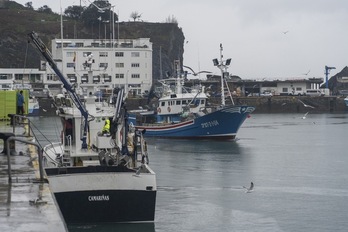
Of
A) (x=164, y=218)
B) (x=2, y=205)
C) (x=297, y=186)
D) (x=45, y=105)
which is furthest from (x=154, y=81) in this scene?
(x=2, y=205)

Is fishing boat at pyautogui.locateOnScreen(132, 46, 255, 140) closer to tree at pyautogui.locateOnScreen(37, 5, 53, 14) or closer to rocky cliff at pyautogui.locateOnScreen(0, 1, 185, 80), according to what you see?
rocky cliff at pyautogui.locateOnScreen(0, 1, 185, 80)

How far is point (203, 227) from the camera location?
68.9 feet

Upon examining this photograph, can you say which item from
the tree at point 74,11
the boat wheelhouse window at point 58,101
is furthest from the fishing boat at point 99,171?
the tree at point 74,11

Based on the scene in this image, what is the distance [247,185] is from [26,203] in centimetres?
1882

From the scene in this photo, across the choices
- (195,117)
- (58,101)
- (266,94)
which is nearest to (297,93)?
(266,94)

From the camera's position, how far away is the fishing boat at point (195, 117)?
2128 inches

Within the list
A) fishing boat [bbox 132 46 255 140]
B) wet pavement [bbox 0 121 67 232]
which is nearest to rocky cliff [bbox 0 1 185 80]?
fishing boat [bbox 132 46 255 140]

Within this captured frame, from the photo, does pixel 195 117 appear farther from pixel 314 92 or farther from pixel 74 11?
pixel 74 11

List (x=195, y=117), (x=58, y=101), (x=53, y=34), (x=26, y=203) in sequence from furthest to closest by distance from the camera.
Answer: (x=53, y=34) < (x=195, y=117) < (x=58, y=101) < (x=26, y=203)

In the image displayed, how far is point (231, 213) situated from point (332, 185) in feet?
24.2

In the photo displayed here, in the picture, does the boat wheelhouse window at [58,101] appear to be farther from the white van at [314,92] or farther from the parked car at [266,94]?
the white van at [314,92]

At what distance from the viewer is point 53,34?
125m

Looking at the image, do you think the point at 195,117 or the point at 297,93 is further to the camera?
the point at 297,93

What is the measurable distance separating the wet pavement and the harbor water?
5135 mm
